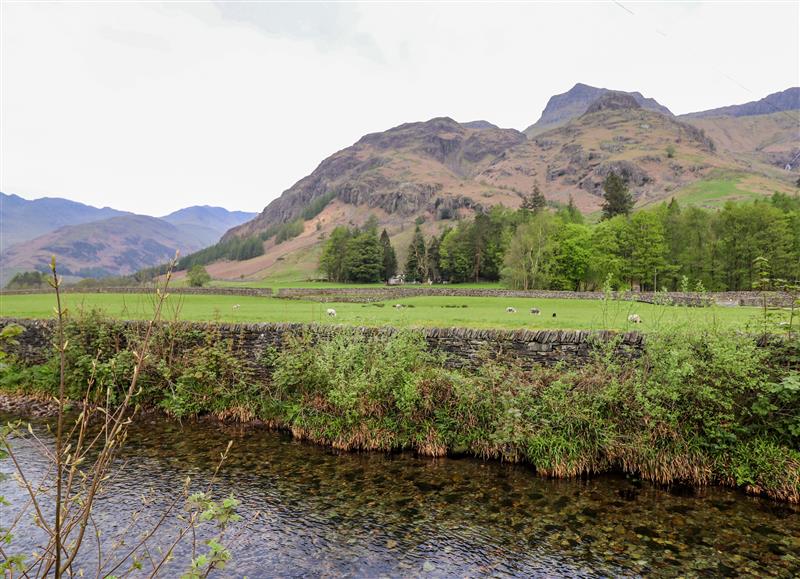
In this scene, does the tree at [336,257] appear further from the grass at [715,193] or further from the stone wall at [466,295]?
the grass at [715,193]

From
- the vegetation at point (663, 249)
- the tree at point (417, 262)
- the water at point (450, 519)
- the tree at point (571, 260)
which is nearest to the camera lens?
the water at point (450, 519)

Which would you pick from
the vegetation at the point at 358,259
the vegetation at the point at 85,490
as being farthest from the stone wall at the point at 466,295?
the vegetation at the point at 358,259

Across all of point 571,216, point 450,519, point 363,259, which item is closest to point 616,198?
point 571,216

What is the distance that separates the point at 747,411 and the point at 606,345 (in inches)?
136

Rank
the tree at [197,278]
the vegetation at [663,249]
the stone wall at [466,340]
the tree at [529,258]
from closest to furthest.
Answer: the stone wall at [466,340], the vegetation at [663,249], the tree at [529,258], the tree at [197,278]

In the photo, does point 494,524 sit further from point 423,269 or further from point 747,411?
point 423,269

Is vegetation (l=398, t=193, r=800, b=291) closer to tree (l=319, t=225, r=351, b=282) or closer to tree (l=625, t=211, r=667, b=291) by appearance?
tree (l=625, t=211, r=667, b=291)

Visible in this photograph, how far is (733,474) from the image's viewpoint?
35.7ft

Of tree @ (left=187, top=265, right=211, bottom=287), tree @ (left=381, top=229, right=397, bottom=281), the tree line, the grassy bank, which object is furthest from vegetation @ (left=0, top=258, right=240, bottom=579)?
tree @ (left=381, top=229, right=397, bottom=281)

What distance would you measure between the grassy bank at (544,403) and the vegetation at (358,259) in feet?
292

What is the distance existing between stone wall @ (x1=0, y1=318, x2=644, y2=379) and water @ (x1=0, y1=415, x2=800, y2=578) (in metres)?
3.51

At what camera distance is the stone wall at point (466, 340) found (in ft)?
45.0

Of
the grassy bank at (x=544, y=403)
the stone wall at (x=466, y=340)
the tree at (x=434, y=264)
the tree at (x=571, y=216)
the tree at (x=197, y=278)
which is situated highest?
the tree at (x=571, y=216)

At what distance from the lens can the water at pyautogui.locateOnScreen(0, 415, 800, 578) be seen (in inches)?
313
